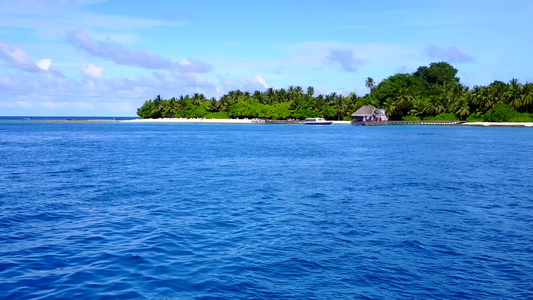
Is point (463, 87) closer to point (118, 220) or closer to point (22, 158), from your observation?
point (22, 158)

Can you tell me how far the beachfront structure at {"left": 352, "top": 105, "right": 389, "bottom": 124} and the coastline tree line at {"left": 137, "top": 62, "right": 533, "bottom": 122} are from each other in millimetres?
3051

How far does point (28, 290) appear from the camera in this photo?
11.9 m

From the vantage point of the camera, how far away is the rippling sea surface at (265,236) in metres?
12.4

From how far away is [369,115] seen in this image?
15725 cm

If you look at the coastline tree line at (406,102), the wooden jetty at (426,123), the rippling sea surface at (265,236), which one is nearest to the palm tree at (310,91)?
the coastline tree line at (406,102)

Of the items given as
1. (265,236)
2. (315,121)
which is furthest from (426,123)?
(265,236)

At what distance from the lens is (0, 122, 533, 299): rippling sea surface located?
1238cm

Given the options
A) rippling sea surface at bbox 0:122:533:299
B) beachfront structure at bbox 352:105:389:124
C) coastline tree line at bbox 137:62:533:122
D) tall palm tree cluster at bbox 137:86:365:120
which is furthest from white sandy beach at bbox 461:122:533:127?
rippling sea surface at bbox 0:122:533:299

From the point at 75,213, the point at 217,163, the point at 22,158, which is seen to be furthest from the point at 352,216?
the point at 22,158

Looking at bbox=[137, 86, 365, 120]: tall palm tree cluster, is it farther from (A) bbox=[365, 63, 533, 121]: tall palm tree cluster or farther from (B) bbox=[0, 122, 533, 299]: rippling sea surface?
(B) bbox=[0, 122, 533, 299]: rippling sea surface

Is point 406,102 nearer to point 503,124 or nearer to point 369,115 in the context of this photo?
point 369,115

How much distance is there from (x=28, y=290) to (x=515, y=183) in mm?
29423

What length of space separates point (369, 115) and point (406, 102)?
13.4 meters

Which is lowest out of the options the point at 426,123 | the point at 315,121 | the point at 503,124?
the point at 503,124
